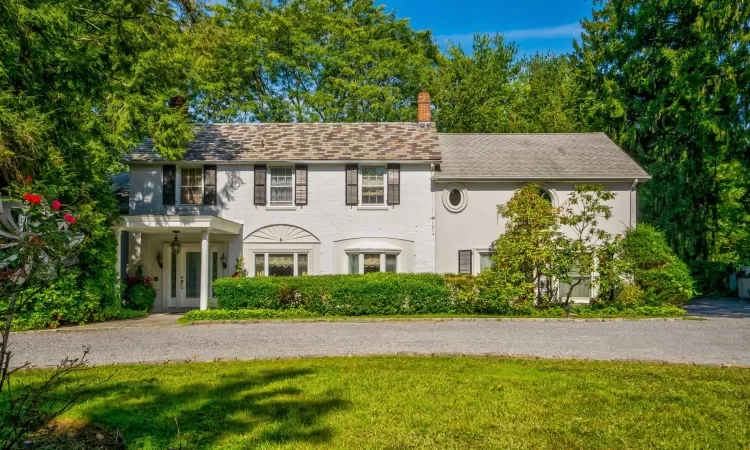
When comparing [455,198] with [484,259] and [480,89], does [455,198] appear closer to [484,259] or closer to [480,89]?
[484,259]

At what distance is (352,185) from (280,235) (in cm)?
307

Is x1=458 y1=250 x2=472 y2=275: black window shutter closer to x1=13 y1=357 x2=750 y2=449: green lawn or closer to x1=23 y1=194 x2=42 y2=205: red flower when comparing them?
x1=13 y1=357 x2=750 y2=449: green lawn

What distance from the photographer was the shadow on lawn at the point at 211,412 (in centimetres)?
518

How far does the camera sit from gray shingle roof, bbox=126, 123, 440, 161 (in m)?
20.3

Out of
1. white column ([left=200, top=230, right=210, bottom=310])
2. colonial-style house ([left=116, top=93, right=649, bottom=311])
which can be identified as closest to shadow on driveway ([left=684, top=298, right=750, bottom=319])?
colonial-style house ([left=116, top=93, right=649, bottom=311])

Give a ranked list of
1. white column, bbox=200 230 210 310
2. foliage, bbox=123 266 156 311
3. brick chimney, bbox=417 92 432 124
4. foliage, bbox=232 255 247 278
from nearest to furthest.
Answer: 1. white column, bbox=200 230 210 310
2. foliage, bbox=123 266 156 311
3. foliage, bbox=232 255 247 278
4. brick chimney, bbox=417 92 432 124

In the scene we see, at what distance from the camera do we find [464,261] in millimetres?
20375

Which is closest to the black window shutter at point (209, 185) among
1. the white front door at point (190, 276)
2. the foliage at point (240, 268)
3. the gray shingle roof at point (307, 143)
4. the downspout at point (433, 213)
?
the gray shingle roof at point (307, 143)

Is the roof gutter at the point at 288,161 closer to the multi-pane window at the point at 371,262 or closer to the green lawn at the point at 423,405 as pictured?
the multi-pane window at the point at 371,262

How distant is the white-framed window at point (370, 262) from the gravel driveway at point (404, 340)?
508cm

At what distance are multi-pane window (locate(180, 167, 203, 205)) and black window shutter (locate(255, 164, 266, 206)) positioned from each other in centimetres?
202

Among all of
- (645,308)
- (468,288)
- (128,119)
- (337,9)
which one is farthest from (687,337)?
(337,9)

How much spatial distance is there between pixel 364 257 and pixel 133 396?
44.5 ft

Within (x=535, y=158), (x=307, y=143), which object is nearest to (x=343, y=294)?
(x=307, y=143)
